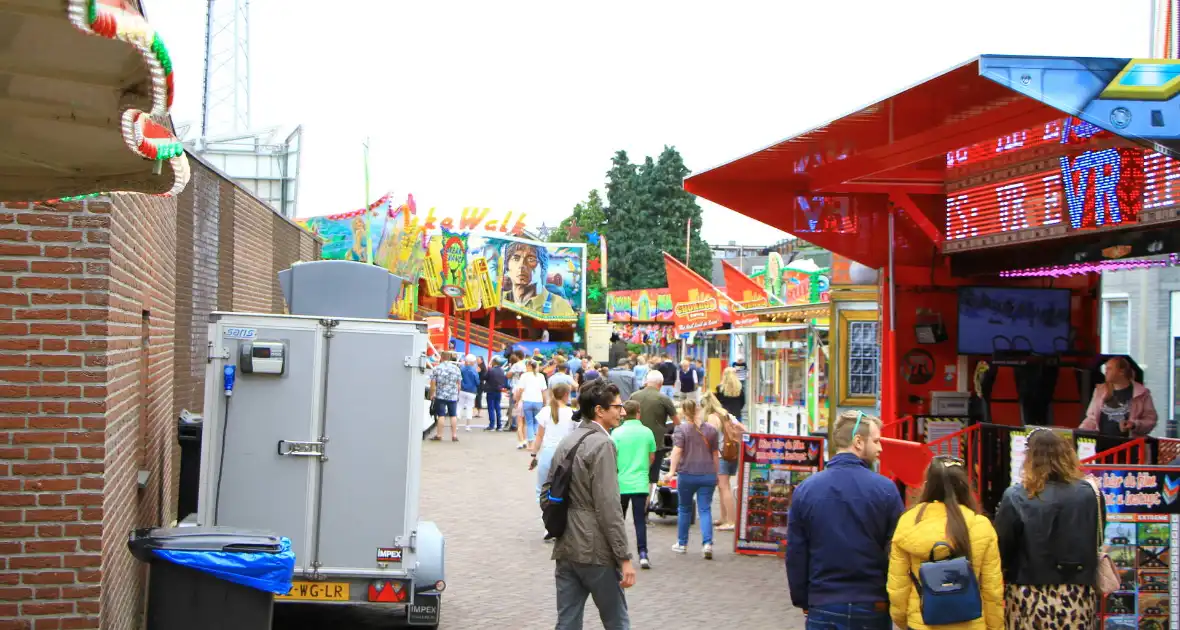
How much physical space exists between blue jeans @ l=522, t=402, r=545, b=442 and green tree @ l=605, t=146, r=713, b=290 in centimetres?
4832

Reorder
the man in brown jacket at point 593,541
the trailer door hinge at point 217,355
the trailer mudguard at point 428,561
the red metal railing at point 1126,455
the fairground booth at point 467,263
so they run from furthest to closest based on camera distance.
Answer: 1. the fairground booth at point 467,263
2. the trailer mudguard at point 428,561
3. the red metal railing at point 1126,455
4. the trailer door hinge at point 217,355
5. the man in brown jacket at point 593,541

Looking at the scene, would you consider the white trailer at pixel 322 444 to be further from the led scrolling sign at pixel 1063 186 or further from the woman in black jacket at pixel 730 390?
the woman in black jacket at pixel 730 390

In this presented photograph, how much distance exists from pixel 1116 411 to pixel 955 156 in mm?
2564

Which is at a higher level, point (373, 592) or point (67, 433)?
point (67, 433)

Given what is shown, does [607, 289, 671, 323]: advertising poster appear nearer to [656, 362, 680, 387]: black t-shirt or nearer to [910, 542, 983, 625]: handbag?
[656, 362, 680, 387]: black t-shirt

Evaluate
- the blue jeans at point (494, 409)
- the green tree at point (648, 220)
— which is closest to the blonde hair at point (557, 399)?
the blue jeans at point (494, 409)

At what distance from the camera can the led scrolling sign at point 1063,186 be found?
8.51 meters

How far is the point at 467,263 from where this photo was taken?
49.2 metres

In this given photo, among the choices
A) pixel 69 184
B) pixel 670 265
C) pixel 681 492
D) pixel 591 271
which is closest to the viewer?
pixel 69 184

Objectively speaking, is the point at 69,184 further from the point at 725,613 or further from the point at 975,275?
the point at 975,275

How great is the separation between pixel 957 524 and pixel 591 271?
6682 cm

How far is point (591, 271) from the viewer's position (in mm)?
72000

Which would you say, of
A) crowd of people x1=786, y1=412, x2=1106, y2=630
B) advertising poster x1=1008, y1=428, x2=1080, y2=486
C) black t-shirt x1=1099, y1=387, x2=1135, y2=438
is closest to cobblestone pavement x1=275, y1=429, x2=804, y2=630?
advertising poster x1=1008, y1=428, x2=1080, y2=486

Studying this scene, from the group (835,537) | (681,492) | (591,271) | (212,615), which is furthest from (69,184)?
(591,271)
